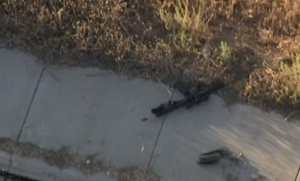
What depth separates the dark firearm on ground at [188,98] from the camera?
6.26 meters

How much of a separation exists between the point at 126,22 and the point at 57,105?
0.97 m

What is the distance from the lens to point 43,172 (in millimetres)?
6219

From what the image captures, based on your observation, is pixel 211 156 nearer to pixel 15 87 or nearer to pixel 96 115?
pixel 96 115

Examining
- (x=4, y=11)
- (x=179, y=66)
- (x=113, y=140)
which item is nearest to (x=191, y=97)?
(x=179, y=66)

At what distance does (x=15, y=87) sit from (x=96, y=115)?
0.78 m

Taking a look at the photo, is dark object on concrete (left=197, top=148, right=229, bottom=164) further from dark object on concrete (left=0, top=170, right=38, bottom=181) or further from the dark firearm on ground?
dark object on concrete (left=0, top=170, right=38, bottom=181)

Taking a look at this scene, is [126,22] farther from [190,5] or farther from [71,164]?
[71,164]

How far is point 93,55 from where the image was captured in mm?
6484

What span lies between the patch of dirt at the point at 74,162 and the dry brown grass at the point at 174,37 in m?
0.83

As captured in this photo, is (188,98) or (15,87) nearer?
(188,98)

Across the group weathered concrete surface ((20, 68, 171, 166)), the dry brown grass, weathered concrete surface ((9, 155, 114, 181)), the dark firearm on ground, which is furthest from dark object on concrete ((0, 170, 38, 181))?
the dark firearm on ground

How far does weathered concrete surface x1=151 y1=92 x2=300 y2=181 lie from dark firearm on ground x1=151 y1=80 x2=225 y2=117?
0.22 ft

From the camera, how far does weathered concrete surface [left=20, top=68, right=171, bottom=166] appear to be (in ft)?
20.4

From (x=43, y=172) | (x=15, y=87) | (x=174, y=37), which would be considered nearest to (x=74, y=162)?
(x=43, y=172)
